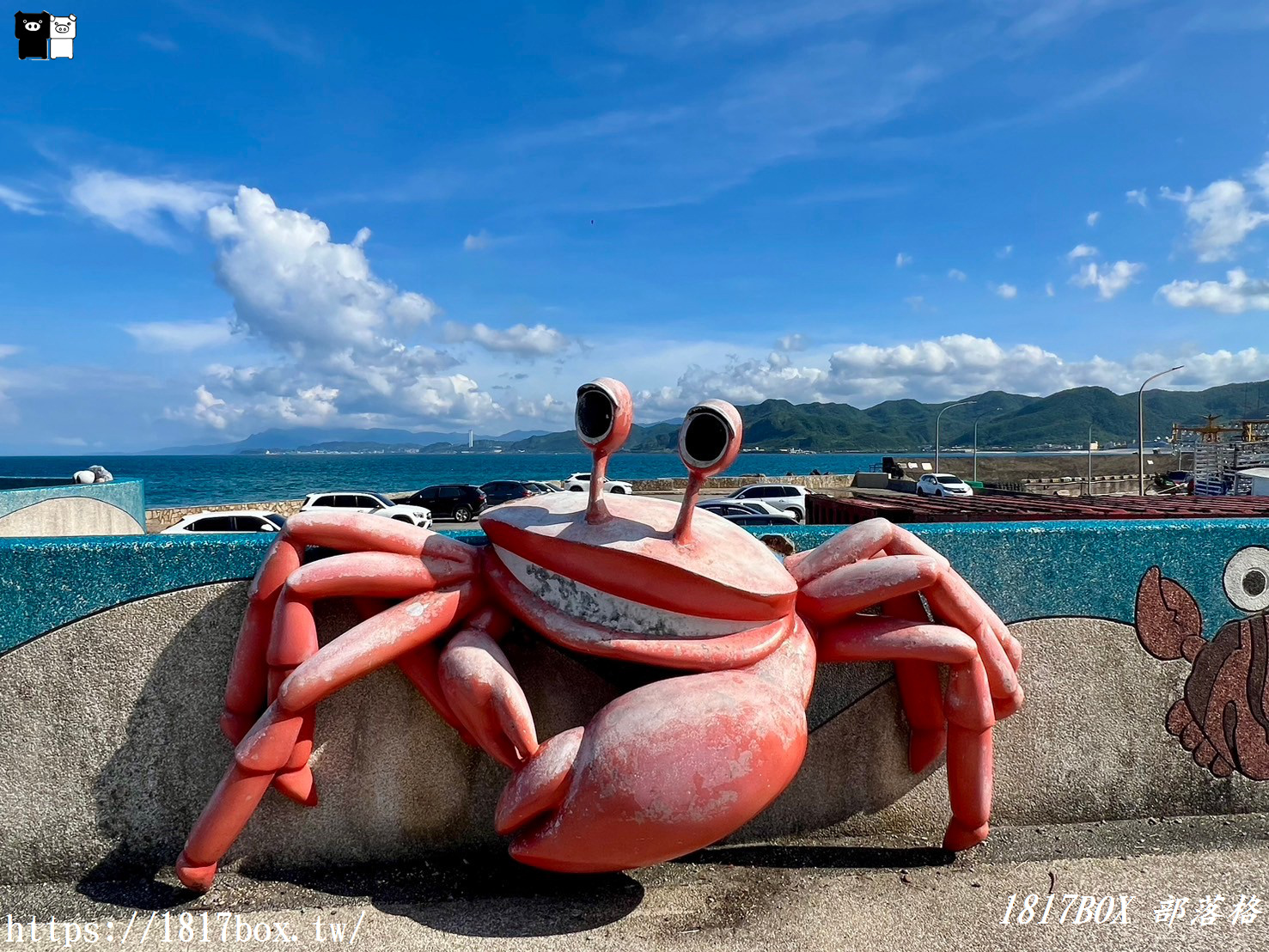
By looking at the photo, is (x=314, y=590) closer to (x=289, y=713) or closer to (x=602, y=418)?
(x=289, y=713)

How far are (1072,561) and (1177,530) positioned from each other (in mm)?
638

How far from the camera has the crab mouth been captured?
10.6 ft

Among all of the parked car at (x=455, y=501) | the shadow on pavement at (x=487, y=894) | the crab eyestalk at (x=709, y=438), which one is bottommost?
the shadow on pavement at (x=487, y=894)

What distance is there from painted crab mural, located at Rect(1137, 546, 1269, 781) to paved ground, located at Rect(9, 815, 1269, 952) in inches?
22.2

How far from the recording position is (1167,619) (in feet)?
14.7

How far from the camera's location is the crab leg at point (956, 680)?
3.52 metres

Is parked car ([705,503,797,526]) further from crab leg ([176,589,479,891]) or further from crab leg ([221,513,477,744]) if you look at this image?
crab leg ([176,589,479,891])

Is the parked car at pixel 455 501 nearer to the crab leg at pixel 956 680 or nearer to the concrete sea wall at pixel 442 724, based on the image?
the concrete sea wall at pixel 442 724

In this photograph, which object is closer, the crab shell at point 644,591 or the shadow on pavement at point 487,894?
the crab shell at point 644,591

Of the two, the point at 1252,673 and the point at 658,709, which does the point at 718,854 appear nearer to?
the point at 658,709

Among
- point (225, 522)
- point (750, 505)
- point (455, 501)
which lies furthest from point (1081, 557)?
point (455, 501)

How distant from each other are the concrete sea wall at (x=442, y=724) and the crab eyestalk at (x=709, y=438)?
1.32 m

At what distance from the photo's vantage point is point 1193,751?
448 centimetres

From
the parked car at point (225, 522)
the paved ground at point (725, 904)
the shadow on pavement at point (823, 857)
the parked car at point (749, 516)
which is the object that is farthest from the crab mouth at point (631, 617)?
the parked car at point (749, 516)
